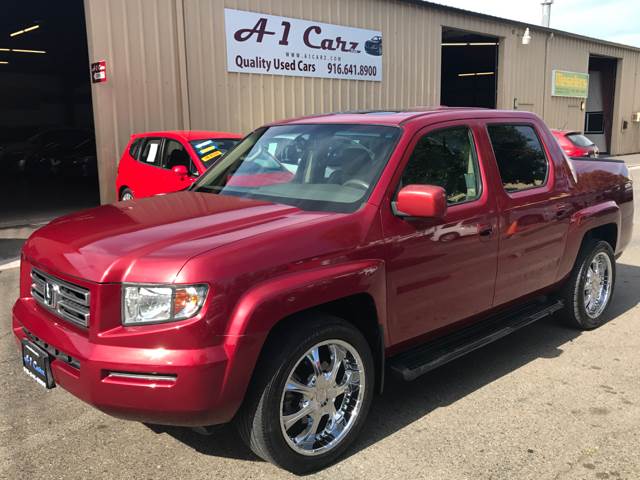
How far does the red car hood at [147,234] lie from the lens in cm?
262

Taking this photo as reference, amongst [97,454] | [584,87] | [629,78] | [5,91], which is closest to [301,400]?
[97,454]

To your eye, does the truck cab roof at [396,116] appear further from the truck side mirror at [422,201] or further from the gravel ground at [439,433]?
the gravel ground at [439,433]

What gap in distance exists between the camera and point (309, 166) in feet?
12.2

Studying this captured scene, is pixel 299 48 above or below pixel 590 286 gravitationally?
above

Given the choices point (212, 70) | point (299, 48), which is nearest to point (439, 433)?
point (212, 70)

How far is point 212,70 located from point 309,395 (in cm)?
1096

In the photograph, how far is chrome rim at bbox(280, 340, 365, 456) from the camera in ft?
9.61

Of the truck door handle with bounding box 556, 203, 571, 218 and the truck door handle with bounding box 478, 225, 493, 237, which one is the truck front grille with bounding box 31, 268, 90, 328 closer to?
the truck door handle with bounding box 478, 225, 493, 237

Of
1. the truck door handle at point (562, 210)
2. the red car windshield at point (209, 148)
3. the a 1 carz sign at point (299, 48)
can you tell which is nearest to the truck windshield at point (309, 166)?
the truck door handle at point (562, 210)

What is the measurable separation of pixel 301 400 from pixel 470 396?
136 cm

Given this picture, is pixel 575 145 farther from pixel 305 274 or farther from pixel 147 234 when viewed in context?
pixel 147 234

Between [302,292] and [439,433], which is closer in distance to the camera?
[302,292]

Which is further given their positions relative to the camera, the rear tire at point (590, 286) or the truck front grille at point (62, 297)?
the rear tire at point (590, 286)

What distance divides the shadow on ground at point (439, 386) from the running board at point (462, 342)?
0.35 meters
